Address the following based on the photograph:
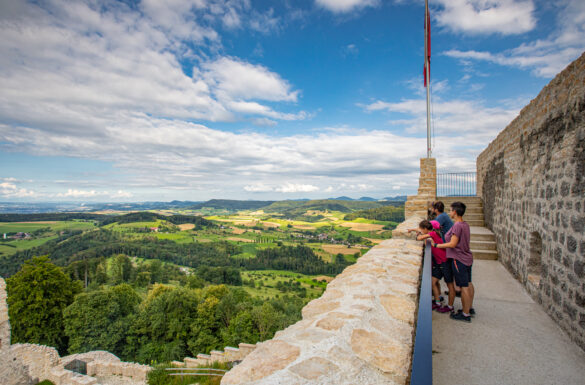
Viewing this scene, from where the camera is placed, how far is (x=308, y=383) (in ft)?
4.03

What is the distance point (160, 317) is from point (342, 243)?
4684cm

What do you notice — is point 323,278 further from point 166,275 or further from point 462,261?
point 462,261

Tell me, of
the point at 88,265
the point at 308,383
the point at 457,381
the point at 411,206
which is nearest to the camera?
the point at 308,383

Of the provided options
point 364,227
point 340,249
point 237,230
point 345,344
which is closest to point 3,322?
point 345,344

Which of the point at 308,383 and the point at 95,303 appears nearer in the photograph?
the point at 308,383

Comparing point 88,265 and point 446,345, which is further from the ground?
point 446,345

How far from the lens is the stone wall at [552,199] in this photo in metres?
3.10

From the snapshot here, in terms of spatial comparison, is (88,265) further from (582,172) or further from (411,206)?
(582,172)

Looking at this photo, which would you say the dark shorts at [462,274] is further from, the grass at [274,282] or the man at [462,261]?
the grass at [274,282]

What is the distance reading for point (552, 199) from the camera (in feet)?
12.5

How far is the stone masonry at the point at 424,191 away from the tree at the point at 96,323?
26.8m

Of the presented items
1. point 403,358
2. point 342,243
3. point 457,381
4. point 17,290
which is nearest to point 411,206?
point 457,381

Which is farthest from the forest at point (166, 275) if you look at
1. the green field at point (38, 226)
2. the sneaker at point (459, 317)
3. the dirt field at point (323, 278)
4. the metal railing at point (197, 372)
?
the sneaker at point (459, 317)

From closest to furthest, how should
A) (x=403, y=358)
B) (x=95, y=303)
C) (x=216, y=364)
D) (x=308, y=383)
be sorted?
(x=308, y=383)
(x=403, y=358)
(x=216, y=364)
(x=95, y=303)
